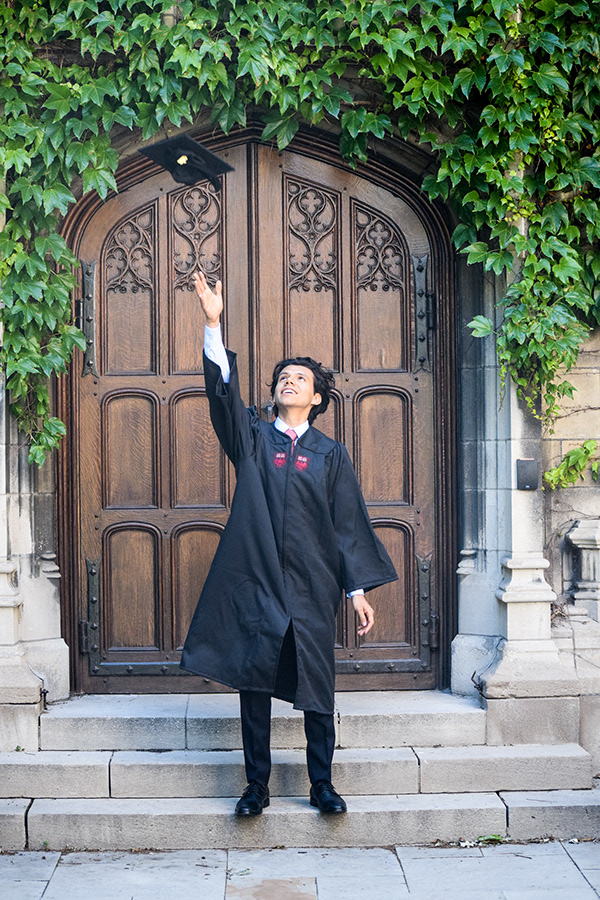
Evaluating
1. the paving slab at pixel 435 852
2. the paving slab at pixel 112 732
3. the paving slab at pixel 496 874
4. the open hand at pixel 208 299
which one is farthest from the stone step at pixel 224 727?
the open hand at pixel 208 299

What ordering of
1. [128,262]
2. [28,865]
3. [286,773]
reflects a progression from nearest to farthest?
[28,865], [286,773], [128,262]

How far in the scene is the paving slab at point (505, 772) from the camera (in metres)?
4.50

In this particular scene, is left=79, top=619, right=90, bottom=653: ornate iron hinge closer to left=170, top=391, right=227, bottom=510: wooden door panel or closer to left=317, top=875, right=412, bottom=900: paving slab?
left=170, top=391, right=227, bottom=510: wooden door panel

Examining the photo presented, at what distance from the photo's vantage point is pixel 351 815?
423 centimetres

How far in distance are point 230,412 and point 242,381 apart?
3.24 feet

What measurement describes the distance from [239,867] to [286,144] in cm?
335

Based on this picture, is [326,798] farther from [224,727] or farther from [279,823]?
[224,727]

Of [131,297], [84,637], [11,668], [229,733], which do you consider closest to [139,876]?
[229,733]

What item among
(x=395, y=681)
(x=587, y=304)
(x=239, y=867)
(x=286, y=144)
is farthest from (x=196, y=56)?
(x=239, y=867)

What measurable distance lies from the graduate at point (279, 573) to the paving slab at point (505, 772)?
0.56m

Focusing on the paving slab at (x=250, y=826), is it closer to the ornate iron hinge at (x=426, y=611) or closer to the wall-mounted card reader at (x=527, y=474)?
the ornate iron hinge at (x=426, y=611)

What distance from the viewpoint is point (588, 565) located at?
504cm

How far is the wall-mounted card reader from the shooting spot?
4.86m

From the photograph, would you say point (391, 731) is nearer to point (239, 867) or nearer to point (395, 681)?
point (395, 681)
